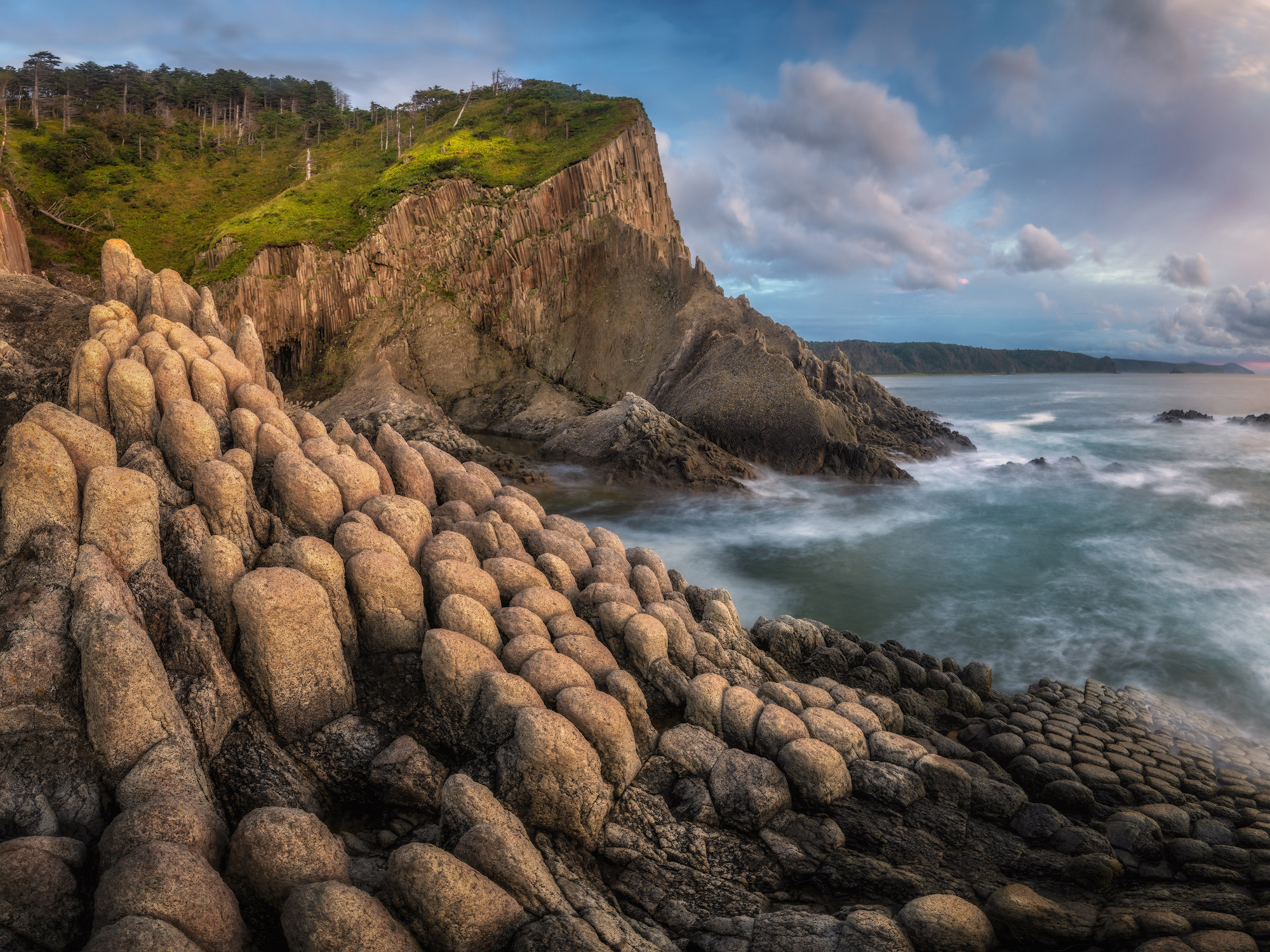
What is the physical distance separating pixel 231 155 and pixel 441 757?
79166 mm

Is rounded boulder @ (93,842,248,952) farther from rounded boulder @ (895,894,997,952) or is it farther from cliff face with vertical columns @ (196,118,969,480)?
cliff face with vertical columns @ (196,118,969,480)

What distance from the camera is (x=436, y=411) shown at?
3114cm

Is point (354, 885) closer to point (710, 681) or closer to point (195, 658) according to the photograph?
point (195, 658)

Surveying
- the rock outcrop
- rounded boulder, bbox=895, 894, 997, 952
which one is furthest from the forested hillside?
rounded boulder, bbox=895, 894, 997, 952

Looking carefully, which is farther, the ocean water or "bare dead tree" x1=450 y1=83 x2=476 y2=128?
"bare dead tree" x1=450 y1=83 x2=476 y2=128

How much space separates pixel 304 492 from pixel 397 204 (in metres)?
36.0

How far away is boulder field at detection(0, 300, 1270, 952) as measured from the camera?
3.71m

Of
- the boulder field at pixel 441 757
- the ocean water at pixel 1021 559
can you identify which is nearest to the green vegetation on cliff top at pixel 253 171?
the ocean water at pixel 1021 559

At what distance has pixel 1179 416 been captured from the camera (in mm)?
46188

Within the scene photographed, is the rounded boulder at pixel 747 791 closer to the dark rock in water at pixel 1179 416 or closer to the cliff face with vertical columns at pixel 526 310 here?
the cliff face with vertical columns at pixel 526 310

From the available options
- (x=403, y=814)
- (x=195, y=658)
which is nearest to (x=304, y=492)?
(x=195, y=658)

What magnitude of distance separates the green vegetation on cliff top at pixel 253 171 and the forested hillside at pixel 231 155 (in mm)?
145

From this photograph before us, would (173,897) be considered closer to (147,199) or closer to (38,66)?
(147,199)

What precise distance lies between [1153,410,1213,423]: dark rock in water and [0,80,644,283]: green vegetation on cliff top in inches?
1727
